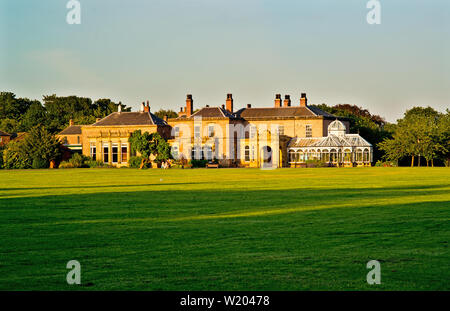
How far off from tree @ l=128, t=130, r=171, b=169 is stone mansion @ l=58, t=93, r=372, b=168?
2.82 metres

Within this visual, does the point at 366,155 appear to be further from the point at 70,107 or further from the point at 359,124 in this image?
the point at 70,107

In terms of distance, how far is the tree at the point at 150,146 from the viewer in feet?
227

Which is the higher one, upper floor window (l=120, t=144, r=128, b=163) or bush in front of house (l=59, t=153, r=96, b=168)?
upper floor window (l=120, t=144, r=128, b=163)

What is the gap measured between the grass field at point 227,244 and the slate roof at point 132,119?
55161 millimetres

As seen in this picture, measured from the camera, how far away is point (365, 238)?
11844 millimetres

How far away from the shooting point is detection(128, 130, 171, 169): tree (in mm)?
69125

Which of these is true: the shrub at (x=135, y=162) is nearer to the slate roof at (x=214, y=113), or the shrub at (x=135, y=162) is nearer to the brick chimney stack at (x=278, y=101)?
the slate roof at (x=214, y=113)

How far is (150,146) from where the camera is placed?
69625mm

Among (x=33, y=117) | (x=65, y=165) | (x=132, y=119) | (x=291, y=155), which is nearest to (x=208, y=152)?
(x=291, y=155)

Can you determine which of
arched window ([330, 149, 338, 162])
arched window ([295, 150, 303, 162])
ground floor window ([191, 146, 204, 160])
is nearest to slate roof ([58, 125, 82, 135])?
ground floor window ([191, 146, 204, 160])

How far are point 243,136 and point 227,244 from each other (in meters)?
65.8

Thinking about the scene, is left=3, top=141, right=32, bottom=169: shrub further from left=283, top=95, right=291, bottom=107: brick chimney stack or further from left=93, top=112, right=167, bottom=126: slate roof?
left=283, top=95, right=291, bottom=107: brick chimney stack
